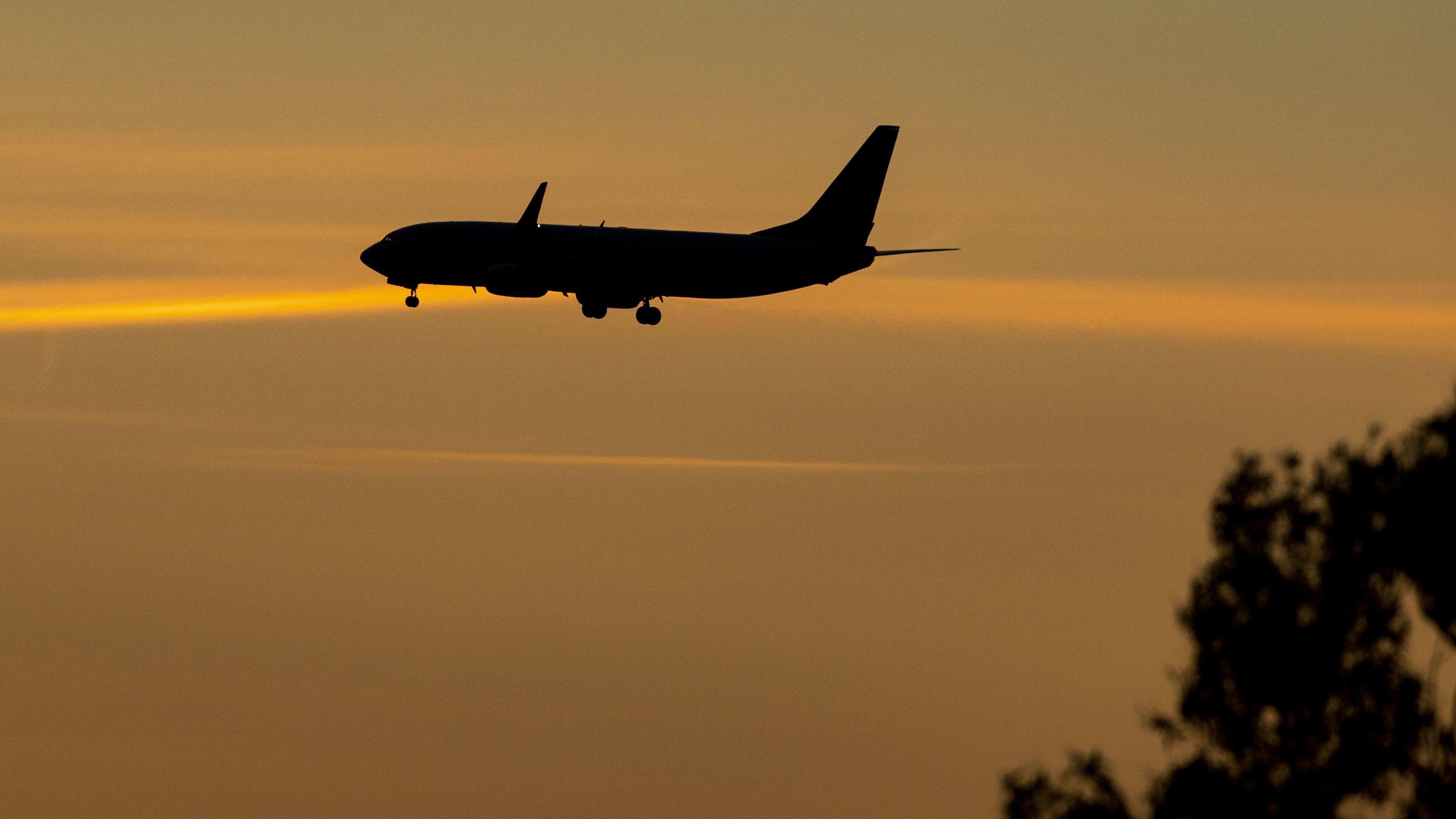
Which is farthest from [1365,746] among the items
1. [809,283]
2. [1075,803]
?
[809,283]

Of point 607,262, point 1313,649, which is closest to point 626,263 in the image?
point 607,262

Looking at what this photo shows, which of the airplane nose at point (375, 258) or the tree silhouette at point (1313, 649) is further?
the airplane nose at point (375, 258)

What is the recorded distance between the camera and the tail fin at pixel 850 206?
456ft

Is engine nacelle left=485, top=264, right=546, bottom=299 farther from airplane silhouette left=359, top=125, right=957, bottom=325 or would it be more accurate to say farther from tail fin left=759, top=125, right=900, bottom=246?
tail fin left=759, top=125, right=900, bottom=246

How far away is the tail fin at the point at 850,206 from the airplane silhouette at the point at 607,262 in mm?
Answer: 1934

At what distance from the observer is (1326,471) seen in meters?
74.8

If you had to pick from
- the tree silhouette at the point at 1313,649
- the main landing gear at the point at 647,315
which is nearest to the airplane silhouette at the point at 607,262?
the main landing gear at the point at 647,315

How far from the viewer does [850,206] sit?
140 metres

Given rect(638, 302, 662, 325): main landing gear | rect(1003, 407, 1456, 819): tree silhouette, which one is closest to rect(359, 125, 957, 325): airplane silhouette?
rect(638, 302, 662, 325): main landing gear

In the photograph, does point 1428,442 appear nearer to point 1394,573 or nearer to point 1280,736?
point 1394,573

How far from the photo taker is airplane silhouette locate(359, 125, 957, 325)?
133375 millimetres

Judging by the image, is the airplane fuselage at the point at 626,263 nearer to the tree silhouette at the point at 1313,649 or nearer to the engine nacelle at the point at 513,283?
the engine nacelle at the point at 513,283

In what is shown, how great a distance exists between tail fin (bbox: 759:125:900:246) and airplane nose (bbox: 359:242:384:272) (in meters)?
19.4

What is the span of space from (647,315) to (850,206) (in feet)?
42.3
